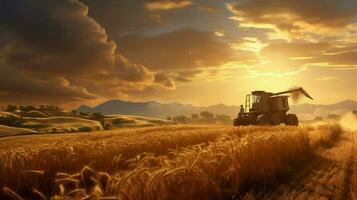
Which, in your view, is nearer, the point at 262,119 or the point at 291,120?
the point at 262,119

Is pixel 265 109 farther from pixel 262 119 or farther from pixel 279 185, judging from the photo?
pixel 279 185

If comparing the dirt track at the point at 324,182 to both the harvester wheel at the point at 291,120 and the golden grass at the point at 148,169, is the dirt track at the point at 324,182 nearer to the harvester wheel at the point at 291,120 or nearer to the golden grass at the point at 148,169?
the golden grass at the point at 148,169

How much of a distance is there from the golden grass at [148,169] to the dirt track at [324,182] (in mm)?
533

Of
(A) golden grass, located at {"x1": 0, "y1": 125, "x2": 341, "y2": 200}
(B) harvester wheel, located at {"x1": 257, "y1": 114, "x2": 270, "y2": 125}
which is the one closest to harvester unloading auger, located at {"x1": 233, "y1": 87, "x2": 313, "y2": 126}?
(B) harvester wheel, located at {"x1": 257, "y1": 114, "x2": 270, "y2": 125}

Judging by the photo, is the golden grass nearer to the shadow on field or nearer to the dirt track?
the shadow on field

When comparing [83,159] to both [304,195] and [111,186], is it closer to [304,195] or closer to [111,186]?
[304,195]

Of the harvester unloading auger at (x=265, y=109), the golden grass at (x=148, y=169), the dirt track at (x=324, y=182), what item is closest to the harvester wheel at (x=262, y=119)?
the harvester unloading auger at (x=265, y=109)

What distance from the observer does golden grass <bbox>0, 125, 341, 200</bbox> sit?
5.76 m

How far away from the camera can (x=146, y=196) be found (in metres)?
5.76

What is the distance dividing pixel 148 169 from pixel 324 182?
17.6 ft

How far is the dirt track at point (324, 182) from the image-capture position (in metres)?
8.68

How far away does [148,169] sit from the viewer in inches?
244

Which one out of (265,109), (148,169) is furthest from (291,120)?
→ (148,169)

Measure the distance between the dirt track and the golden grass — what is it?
53 cm
